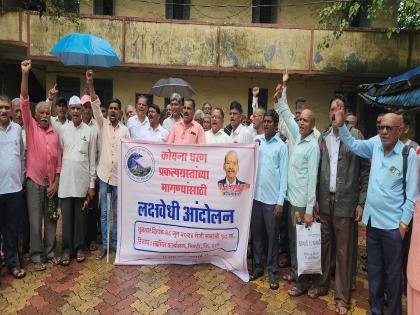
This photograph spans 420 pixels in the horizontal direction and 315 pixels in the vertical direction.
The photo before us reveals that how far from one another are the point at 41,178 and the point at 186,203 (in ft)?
6.03

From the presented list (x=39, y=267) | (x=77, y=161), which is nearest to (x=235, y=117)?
(x=77, y=161)

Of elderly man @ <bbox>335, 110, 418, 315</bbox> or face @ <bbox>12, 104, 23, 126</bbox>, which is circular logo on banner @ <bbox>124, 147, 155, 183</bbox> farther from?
elderly man @ <bbox>335, 110, 418, 315</bbox>

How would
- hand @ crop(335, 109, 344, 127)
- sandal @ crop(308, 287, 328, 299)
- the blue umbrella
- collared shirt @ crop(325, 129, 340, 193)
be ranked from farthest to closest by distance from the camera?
the blue umbrella → sandal @ crop(308, 287, 328, 299) → collared shirt @ crop(325, 129, 340, 193) → hand @ crop(335, 109, 344, 127)

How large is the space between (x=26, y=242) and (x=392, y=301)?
444cm

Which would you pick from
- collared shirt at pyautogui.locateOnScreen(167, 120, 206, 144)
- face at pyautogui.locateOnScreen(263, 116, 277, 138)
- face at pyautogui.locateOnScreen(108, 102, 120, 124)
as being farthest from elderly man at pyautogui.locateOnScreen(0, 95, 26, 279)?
face at pyautogui.locateOnScreen(263, 116, 277, 138)

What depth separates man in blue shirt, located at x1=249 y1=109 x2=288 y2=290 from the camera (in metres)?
4.26

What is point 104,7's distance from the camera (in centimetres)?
1341

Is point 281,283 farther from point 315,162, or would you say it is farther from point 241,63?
point 241,63

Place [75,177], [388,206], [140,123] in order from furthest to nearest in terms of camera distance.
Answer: [140,123]
[75,177]
[388,206]

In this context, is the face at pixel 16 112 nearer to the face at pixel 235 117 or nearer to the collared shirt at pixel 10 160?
the collared shirt at pixel 10 160

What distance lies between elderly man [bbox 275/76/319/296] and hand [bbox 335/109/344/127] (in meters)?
0.41

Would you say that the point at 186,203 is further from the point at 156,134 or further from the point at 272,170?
the point at 156,134

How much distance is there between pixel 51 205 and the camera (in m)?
4.69

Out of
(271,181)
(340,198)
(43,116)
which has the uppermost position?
(43,116)
